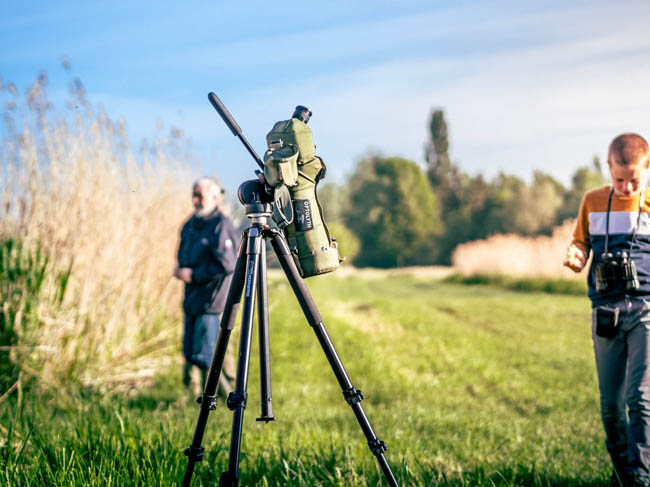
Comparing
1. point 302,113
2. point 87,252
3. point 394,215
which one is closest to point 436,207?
point 394,215

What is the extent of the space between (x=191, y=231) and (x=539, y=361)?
5.51 metres

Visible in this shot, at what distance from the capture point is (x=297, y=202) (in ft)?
8.92

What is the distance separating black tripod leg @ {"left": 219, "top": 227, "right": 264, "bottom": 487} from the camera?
2459 millimetres

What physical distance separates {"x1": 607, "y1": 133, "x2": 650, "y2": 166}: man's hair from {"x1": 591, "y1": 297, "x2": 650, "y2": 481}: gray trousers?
2.49ft

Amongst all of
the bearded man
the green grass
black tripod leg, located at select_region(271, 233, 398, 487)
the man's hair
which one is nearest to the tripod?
black tripod leg, located at select_region(271, 233, 398, 487)

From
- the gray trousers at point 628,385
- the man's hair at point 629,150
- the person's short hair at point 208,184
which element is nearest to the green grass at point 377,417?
the gray trousers at point 628,385

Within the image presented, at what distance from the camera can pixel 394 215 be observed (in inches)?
1457

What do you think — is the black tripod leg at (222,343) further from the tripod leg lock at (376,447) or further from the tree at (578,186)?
the tree at (578,186)

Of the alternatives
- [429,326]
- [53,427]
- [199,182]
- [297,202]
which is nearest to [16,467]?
[53,427]

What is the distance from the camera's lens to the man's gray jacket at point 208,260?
5387mm

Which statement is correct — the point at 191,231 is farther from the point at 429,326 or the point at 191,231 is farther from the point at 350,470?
the point at 429,326

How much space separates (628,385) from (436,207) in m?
35.7

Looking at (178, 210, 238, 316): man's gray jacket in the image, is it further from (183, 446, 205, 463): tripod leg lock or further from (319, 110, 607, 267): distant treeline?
(319, 110, 607, 267): distant treeline

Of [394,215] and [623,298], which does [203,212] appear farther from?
[394,215]
